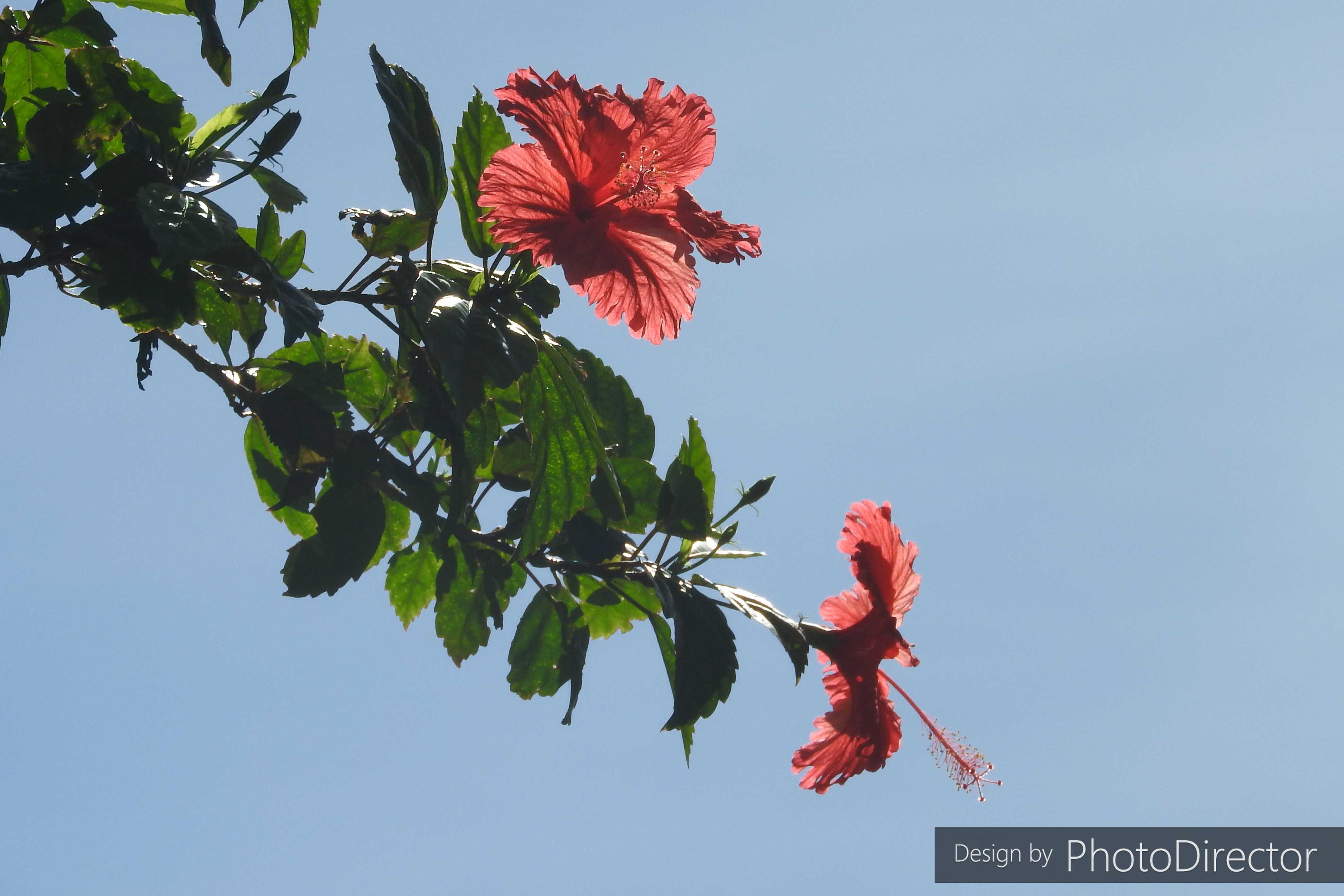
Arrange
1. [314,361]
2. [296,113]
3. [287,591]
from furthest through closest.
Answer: [314,361]
[287,591]
[296,113]

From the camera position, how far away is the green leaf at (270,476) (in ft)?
5.58

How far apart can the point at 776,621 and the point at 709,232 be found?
55cm

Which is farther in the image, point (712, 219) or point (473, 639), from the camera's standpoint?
point (473, 639)

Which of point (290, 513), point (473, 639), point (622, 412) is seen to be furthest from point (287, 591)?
point (622, 412)

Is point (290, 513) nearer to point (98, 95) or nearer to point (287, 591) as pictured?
point (287, 591)

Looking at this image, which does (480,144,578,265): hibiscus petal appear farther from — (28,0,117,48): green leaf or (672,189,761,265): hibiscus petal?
(28,0,117,48): green leaf

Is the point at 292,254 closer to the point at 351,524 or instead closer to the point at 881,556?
the point at 351,524

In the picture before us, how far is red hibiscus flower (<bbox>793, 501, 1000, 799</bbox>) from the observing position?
1578mm

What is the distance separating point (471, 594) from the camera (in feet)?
5.82

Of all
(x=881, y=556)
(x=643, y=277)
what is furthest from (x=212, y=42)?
(x=881, y=556)

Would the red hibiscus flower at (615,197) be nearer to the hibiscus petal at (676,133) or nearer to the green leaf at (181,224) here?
the hibiscus petal at (676,133)

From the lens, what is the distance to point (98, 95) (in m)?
1.36

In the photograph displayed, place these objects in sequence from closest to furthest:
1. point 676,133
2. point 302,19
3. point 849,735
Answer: point 302,19 < point 676,133 < point 849,735

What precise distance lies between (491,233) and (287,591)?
60 centimetres
